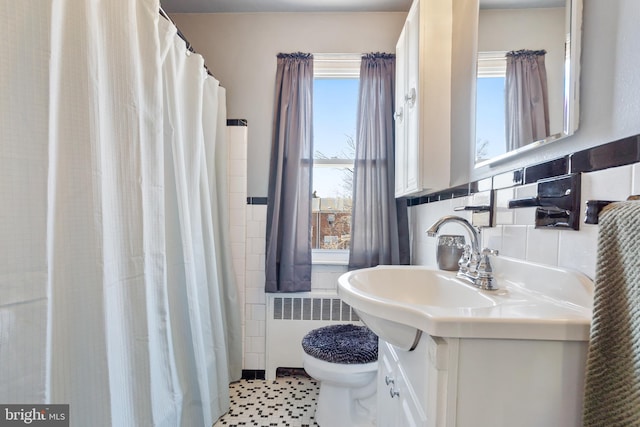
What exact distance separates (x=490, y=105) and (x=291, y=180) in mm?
1117

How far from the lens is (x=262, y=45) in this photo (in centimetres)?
186

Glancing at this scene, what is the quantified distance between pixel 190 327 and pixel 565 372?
50.7 inches

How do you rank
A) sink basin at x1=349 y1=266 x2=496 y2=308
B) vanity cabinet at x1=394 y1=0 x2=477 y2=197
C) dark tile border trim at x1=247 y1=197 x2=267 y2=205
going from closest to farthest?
sink basin at x1=349 y1=266 x2=496 y2=308 → vanity cabinet at x1=394 y1=0 x2=477 y2=197 → dark tile border trim at x1=247 y1=197 x2=267 y2=205

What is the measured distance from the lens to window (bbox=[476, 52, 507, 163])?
2.99 feet

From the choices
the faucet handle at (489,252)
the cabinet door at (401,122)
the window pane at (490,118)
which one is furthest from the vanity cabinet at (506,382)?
the cabinet door at (401,122)

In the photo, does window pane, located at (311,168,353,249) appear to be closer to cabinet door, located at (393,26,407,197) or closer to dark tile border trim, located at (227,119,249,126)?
cabinet door, located at (393,26,407,197)

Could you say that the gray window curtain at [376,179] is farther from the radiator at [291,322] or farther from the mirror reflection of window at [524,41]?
the mirror reflection of window at [524,41]

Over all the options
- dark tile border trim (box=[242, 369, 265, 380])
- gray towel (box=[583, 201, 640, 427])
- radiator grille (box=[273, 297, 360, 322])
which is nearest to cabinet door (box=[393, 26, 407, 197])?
radiator grille (box=[273, 297, 360, 322])

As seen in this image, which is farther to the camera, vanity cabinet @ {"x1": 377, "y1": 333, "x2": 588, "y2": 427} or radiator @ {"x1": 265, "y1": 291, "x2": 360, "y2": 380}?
radiator @ {"x1": 265, "y1": 291, "x2": 360, "y2": 380}

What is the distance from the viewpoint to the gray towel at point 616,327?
37cm

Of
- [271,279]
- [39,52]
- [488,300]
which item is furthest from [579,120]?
[271,279]

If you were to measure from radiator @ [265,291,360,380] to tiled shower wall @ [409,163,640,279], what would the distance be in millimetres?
1008

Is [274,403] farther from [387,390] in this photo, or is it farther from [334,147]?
[334,147]

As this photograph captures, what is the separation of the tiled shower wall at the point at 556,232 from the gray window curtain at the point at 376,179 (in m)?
0.60
